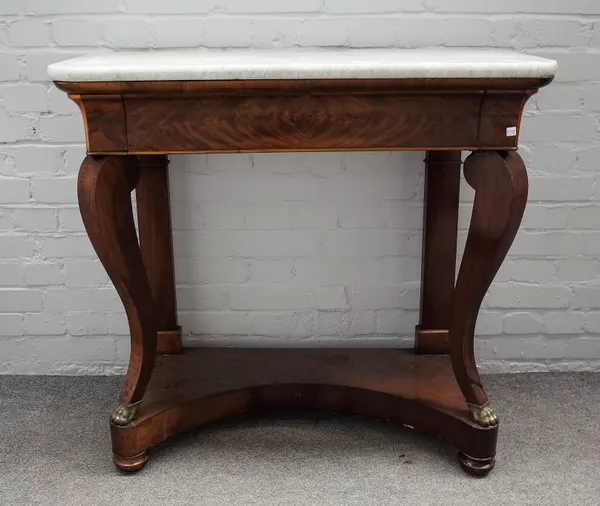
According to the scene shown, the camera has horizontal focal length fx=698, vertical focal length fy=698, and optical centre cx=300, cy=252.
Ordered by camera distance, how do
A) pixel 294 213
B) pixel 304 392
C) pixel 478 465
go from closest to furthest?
pixel 478 465 < pixel 304 392 < pixel 294 213

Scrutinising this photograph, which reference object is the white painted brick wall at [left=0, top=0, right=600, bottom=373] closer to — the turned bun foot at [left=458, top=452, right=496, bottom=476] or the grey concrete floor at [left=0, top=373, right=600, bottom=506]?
the grey concrete floor at [left=0, top=373, right=600, bottom=506]

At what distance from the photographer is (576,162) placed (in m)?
1.68

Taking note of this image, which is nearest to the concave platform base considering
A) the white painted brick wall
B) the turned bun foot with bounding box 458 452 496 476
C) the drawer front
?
the turned bun foot with bounding box 458 452 496 476

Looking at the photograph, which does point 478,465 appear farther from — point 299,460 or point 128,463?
point 128,463

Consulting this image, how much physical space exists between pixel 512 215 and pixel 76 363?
1180 millimetres

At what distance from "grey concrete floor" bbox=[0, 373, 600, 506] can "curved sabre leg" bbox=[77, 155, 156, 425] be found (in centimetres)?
16

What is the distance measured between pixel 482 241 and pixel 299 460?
1.92 ft

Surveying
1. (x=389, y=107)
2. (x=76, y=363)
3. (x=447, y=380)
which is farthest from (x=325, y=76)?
(x=76, y=363)

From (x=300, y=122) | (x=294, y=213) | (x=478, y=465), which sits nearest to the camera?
(x=300, y=122)

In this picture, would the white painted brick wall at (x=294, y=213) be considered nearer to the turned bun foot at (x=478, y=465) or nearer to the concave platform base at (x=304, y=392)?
the concave platform base at (x=304, y=392)

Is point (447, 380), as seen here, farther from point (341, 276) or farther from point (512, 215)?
point (512, 215)

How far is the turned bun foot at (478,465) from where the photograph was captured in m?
1.38

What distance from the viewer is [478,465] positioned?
138 cm

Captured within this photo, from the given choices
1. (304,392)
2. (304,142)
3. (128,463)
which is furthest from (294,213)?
(128,463)
